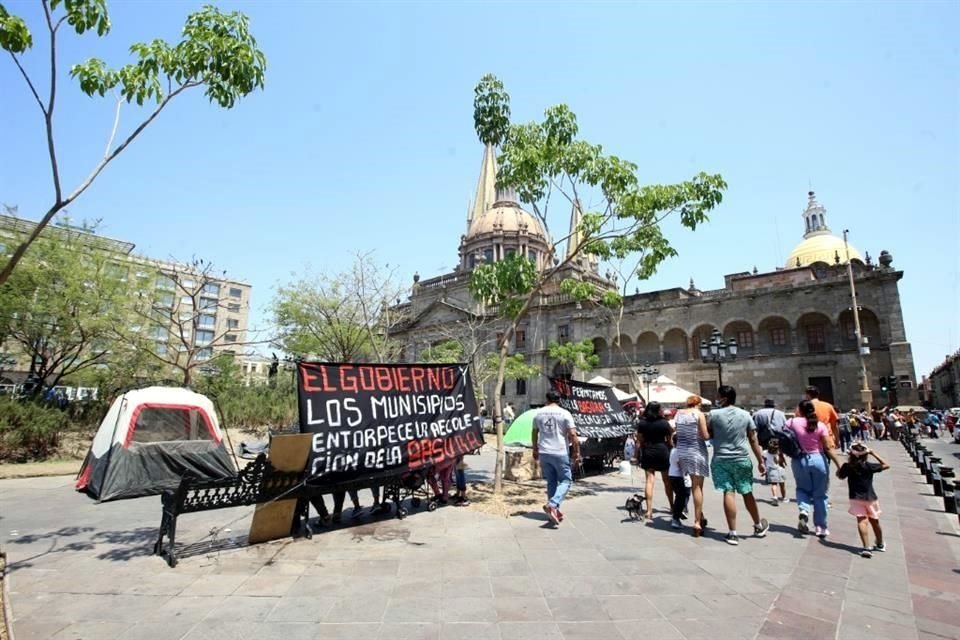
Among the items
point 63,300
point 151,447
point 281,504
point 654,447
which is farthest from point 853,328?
point 63,300

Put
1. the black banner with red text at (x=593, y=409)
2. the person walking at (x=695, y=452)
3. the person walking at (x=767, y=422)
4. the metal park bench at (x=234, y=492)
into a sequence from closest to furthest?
1. the metal park bench at (x=234, y=492)
2. the person walking at (x=695, y=452)
3. the person walking at (x=767, y=422)
4. the black banner with red text at (x=593, y=409)

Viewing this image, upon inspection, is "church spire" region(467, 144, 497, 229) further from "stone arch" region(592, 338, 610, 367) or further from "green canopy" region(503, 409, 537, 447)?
"green canopy" region(503, 409, 537, 447)

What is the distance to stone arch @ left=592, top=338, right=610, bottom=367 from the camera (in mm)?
36281

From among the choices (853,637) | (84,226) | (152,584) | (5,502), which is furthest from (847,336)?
(84,226)

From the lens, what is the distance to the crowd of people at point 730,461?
5250 millimetres

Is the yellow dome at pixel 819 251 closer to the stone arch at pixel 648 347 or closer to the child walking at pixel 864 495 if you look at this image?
the stone arch at pixel 648 347

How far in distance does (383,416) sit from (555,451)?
243 cm

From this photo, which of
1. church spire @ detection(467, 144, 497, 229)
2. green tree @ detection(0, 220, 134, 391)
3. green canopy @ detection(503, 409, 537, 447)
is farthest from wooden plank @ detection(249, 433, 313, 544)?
church spire @ detection(467, 144, 497, 229)

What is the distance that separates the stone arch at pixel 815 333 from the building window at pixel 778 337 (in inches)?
34.0

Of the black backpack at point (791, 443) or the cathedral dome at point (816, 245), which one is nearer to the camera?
the black backpack at point (791, 443)

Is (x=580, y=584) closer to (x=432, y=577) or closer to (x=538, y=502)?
(x=432, y=577)

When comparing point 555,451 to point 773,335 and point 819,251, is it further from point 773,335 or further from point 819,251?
point 819,251

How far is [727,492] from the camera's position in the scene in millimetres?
5664

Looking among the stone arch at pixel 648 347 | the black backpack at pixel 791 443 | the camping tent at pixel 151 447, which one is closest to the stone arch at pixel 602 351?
the stone arch at pixel 648 347
